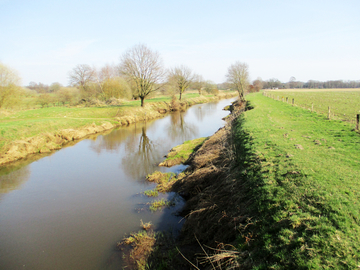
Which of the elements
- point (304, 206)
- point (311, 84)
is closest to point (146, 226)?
point (304, 206)

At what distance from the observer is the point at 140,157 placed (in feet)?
53.7

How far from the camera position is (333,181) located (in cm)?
536

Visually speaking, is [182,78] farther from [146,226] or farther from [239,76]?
[146,226]

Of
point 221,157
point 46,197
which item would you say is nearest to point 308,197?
point 221,157

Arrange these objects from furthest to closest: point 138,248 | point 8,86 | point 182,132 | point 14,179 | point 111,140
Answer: point 8,86 < point 182,132 < point 111,140 < point 14,179 < point 138,248

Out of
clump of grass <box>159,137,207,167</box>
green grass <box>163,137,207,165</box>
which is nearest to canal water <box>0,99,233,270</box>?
clump of grass <box>159,137,207,167</box>

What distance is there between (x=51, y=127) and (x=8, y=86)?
1092cm

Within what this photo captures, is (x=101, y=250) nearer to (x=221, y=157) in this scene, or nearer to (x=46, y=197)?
(x=46, y=197)

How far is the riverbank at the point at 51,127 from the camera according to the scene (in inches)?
669

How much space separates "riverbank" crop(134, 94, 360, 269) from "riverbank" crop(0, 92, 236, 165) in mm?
14855

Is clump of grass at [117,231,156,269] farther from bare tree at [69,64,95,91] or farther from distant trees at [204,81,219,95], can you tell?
distant trees at [204,81,219,95]

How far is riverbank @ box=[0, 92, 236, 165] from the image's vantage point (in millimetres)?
17000

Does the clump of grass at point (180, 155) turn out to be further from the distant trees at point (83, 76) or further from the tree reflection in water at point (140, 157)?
the distant trees at point (83, 76)

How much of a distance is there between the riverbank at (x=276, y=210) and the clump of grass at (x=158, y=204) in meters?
0.92
